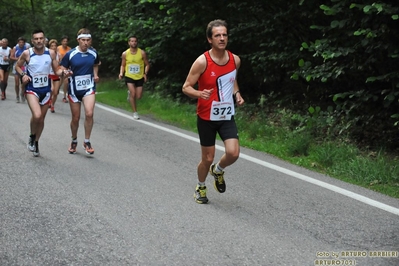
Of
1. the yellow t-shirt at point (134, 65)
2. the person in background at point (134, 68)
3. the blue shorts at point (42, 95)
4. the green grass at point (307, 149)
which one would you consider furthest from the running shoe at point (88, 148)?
the yellow t-shirt at point (134, 65)

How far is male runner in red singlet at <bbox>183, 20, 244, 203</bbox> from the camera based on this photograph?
19.5 feet

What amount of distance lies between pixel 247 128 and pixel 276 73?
239 cm

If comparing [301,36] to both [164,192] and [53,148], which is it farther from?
[164,192]

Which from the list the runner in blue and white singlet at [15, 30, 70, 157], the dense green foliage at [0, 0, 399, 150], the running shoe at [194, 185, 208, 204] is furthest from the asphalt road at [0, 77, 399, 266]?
the dense green foliage at [0, 0, 399, 150]

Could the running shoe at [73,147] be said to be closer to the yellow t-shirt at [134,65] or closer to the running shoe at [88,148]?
the running shoe at [88,148]

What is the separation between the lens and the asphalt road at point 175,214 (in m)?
4.68

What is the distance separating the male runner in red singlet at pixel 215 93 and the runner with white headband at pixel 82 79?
318 cm

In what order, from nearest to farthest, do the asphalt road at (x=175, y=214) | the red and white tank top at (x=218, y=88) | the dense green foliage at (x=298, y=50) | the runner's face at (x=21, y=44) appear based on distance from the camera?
the asphalt road at (x=175, y=214), the red and white tank top at (x=218, y=88), the dense green foliage at (x=298, y=50), the runner's face at (x=21, y=44)

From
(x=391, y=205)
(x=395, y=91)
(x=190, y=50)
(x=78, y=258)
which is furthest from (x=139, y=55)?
(x=78, y=258)

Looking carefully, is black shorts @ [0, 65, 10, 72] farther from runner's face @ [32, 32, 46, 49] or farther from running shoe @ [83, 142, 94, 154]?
running shoe @ [83, 142, 94, 154]

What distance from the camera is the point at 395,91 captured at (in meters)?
8.27

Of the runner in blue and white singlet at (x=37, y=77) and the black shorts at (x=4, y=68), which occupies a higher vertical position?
the runner in blue and white singlet at (x=37, y=77)

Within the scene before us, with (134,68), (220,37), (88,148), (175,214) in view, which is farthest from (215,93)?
(134,68)

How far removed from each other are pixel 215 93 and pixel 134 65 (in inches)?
309
